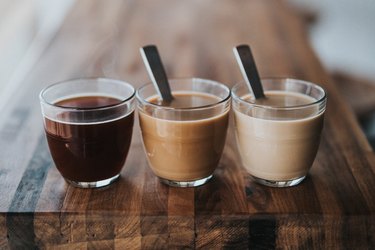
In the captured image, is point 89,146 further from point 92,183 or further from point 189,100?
point 189,100

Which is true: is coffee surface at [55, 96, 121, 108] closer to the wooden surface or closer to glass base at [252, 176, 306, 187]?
the wooden surface

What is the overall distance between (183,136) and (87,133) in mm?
150

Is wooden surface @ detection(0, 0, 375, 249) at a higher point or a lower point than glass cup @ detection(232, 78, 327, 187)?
lower

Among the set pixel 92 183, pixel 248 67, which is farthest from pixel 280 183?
pixel 92 183

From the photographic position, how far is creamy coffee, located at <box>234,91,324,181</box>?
0.88 metres

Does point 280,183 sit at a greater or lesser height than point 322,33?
greater

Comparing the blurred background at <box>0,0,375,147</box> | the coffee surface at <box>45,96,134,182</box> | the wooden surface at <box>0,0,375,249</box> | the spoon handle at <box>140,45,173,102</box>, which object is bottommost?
the blurred background at <box>0,0,375,147</box>

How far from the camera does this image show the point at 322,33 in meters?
3.57

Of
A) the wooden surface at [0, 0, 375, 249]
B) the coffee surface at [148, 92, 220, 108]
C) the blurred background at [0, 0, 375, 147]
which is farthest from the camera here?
the blurred background at [0, 0, 375, 147]

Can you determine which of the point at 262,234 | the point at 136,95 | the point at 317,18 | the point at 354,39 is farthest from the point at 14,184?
the point at 354,39

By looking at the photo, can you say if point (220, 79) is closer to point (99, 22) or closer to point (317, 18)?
point (99, 22)

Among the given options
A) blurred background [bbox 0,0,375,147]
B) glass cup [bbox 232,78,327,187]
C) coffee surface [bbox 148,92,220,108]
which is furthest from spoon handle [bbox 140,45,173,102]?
blurred background [bbox 0,0,375,147]

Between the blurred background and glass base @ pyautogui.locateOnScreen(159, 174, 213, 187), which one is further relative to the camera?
the blurred background

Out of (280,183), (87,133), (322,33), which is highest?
(87,133)
